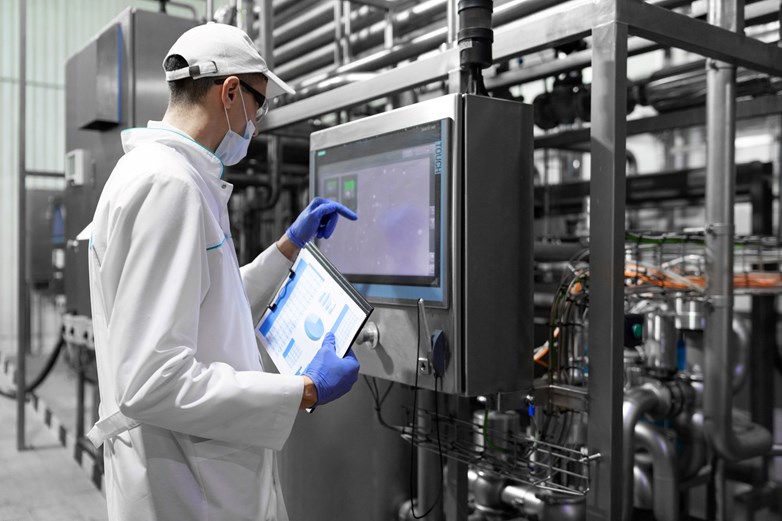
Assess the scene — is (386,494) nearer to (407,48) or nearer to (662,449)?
(662,449)

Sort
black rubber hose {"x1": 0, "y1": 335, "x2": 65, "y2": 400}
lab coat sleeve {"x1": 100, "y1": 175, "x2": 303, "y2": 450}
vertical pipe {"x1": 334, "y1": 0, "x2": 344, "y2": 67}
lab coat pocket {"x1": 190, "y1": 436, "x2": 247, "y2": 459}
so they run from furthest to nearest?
black rubber hose {"x1": 0, "y1": 335, "x2": 65, "y2": 400}, vertical pipe {"x1": 334, "y1": 0, "x2": 344, "y2": 67}, lab coat pocket {"x1": 190, "y1": 436, "x2": 247, "y2": 459}, lab coat sleeve {"x1": 100, "y1": 175, "x2": 303, "y2": 450}

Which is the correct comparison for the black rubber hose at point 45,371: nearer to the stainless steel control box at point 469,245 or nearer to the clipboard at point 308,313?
the clipboard at point 308,313

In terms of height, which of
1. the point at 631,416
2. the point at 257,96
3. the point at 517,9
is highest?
the point at 517,9

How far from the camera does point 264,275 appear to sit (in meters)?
1.50

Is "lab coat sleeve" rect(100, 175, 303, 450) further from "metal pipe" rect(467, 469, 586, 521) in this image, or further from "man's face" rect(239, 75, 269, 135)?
"metal pipe" rect(467, 469, 586, 521)

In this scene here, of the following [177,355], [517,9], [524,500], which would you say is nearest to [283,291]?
[177,355]

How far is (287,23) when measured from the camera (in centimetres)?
341

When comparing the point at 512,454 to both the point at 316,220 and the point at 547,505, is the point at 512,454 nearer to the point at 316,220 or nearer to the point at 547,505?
the point at 547,505

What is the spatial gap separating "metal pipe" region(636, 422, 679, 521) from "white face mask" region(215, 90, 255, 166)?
1661mm

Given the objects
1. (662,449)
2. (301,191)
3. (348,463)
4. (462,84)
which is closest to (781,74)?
(462,84)

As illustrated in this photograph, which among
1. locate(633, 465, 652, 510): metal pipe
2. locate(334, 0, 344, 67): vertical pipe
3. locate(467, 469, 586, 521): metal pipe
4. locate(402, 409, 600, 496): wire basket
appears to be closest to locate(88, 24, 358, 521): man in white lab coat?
locate(402, 409, 600, 496): wire basket

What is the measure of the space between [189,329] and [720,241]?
1.39 m

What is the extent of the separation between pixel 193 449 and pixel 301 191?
386cm

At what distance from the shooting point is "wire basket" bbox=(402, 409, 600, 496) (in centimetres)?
128
